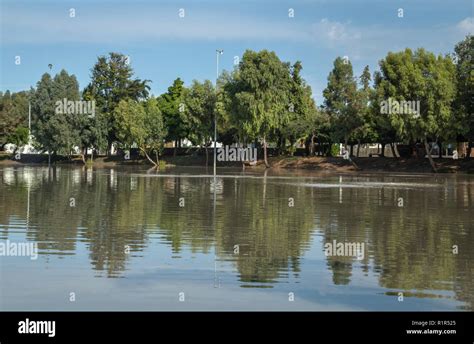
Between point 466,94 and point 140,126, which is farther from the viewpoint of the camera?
point 140,126

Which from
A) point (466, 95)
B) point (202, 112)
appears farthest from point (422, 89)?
point (202, 112)

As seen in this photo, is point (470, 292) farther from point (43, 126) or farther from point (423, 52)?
point (43, 126)

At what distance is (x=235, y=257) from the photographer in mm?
12883

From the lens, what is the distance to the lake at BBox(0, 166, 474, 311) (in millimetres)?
9516

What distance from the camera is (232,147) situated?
9412 cm

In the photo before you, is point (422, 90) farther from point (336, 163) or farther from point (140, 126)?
point (140, 126)

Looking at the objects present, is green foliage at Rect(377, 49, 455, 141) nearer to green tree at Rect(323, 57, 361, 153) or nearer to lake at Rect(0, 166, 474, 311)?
green tree at Rect(323, 57, 361, 153)

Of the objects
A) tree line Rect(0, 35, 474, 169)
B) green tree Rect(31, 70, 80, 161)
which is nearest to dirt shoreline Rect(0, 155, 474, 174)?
tree line Rect(0, 35, 474, 169)

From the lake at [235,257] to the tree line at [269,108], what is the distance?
134ft

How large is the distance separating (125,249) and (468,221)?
1085 centimetres

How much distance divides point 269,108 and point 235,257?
6478 centimetres

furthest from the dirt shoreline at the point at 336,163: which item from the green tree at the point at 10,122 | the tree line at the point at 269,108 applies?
the green tree at the point at 10,122

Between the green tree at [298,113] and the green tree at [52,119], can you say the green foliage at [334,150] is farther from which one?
the green tree at [52,119]

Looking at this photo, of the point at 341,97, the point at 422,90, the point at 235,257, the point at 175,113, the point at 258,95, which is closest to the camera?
the point at 235,257
